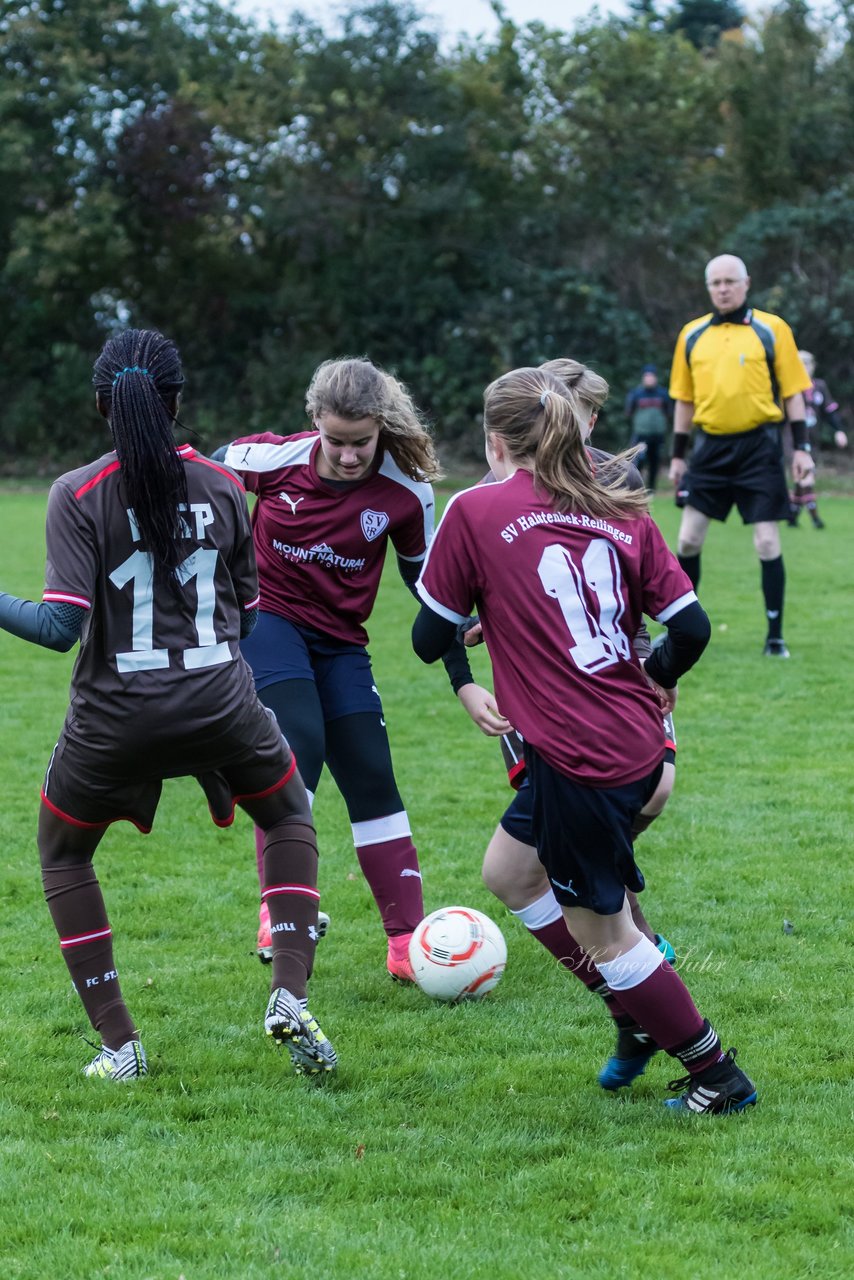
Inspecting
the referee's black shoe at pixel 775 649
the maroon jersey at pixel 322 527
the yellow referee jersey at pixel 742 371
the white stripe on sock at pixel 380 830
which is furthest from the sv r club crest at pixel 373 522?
the referee's black shoe at pixel 775 649

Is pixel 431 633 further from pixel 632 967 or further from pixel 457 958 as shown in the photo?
pixel 457 958

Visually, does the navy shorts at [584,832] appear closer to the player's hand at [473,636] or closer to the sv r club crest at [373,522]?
the player's hand at [473,636]

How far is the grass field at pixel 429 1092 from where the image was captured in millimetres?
2920

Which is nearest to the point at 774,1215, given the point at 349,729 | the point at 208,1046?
the point at 208,1046

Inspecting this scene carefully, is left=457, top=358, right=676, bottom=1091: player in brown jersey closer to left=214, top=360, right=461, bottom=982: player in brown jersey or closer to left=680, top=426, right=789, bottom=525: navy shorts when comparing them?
left=214, top=360, right=461, bottom=982: player in brown jersey

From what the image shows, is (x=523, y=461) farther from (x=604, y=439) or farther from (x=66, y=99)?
(x=66, y=99)

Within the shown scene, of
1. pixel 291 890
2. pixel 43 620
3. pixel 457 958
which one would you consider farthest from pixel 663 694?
pixel 43 620

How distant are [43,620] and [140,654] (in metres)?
0.28

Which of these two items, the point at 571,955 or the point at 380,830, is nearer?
the point at 571,955

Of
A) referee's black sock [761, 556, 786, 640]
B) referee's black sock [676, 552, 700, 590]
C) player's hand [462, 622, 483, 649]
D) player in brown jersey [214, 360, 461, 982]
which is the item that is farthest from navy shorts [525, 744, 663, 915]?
referee's black sock [676, 552, 700, 590]

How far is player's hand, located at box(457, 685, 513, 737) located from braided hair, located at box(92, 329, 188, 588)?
0.79 meters

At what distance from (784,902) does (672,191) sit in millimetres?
25957

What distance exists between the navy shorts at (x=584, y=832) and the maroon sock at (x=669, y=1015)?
197 mm

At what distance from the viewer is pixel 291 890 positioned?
3859 mm
